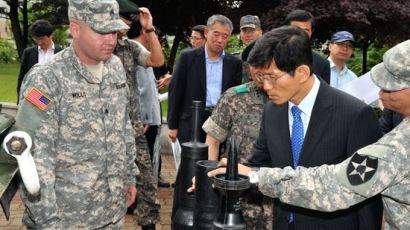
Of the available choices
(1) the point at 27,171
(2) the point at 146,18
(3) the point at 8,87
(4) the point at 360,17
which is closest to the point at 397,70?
(1) the point at 27,171

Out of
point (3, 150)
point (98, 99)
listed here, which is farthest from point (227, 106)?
point (3, 150)

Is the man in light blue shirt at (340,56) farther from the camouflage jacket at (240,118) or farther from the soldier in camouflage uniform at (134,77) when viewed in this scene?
the camouflage jacket at (240,118)

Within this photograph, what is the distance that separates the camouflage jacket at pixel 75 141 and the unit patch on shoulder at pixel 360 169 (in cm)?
143

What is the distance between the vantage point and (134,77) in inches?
190

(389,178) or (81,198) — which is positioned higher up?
(389,178)

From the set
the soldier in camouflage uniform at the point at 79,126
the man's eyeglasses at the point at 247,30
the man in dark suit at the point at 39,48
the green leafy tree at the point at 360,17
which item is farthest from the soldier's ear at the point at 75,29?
the green leafy tree at the point at 360,17

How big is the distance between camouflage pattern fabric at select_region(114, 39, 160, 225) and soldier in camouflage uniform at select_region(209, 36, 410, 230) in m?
2.63

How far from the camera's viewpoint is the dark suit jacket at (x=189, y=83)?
5383mm

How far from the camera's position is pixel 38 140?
2682 mm

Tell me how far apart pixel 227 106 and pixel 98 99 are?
1.04 meters

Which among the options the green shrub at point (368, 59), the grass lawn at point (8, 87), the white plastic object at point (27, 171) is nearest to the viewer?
the white plastic object at point (27, 171)

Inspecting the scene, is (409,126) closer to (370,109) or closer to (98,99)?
(370,109)

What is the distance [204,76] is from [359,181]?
340cm

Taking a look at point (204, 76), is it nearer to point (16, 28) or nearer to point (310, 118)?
point (310, 118)
